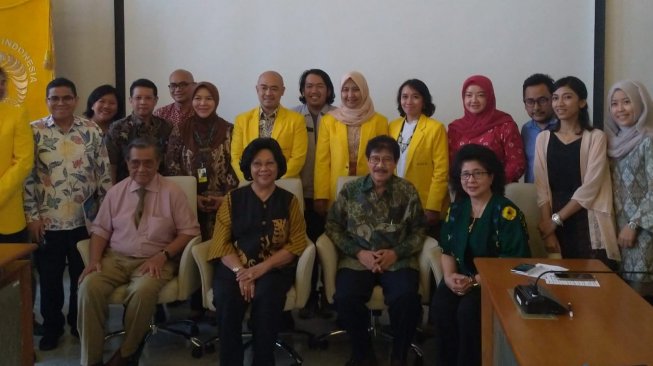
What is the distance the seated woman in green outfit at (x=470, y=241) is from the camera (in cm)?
256

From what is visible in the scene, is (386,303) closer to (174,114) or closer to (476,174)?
(476,174)

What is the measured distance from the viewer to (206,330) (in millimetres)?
3512

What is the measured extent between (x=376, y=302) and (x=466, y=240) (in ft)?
1.82

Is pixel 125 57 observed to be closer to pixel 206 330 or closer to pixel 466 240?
pixel 206 330

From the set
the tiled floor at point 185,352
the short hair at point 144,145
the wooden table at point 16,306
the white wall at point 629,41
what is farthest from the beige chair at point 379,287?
the white wall at point 629,41

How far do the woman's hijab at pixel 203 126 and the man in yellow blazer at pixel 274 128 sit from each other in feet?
0.32

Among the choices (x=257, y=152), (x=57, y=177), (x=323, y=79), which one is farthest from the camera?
(x=323, y=79)

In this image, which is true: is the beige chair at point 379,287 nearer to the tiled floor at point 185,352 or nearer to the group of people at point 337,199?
the group of people at point 337,199

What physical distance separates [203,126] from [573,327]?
2559mm

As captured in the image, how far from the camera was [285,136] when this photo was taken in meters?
3.54

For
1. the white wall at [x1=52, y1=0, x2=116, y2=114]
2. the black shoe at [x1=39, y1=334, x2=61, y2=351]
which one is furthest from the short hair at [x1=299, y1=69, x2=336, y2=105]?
the black shoe at [x1=39, y1=334, x2=61, y2=351]

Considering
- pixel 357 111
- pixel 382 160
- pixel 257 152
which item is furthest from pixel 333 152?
pixel 257 152

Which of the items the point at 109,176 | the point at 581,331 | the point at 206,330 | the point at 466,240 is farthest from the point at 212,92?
Answer: the point at 581,331

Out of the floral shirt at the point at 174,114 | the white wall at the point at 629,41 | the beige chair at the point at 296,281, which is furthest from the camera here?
the white wall at the point at 629,41
